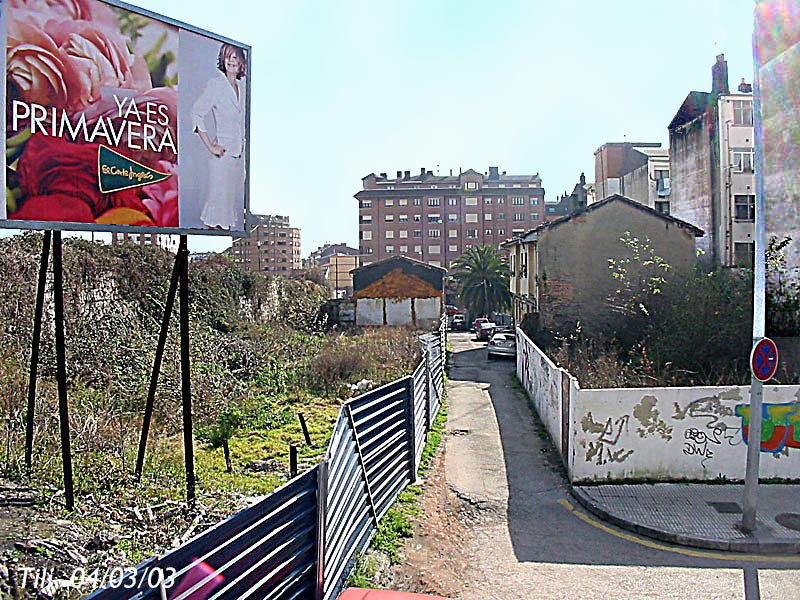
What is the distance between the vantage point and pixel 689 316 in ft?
51.8

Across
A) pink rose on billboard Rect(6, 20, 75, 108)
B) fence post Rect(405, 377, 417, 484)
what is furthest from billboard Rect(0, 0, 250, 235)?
fence post Rect(405, 377, 417, 484)

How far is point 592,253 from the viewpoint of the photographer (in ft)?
80.6

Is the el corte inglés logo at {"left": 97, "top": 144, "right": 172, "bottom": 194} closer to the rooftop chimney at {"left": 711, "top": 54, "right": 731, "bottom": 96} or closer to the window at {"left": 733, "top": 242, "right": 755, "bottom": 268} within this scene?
the window at {"left": 733, "top": 242, "right": 755, "bottom": 268}

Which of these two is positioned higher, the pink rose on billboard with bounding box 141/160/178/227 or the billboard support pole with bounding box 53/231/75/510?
the pink rose on billboard with bounding box 141/160/178/227

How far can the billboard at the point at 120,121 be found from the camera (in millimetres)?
6039

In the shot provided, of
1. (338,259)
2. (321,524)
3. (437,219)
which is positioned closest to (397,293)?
(321,524)

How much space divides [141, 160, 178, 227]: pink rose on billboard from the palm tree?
45.2 meters

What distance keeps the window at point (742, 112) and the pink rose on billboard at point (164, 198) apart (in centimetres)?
→ 2985

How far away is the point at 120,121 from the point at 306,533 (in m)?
4.52

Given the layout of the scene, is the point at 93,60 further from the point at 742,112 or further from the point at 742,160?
the point at 742,112

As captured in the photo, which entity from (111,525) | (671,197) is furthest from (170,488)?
(671,197)

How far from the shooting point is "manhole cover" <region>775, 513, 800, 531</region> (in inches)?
311

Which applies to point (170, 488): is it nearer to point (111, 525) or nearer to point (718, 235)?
point (111, 525)

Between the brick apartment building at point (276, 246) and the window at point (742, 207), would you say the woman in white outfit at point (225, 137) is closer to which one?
the window at point (742, 207)
